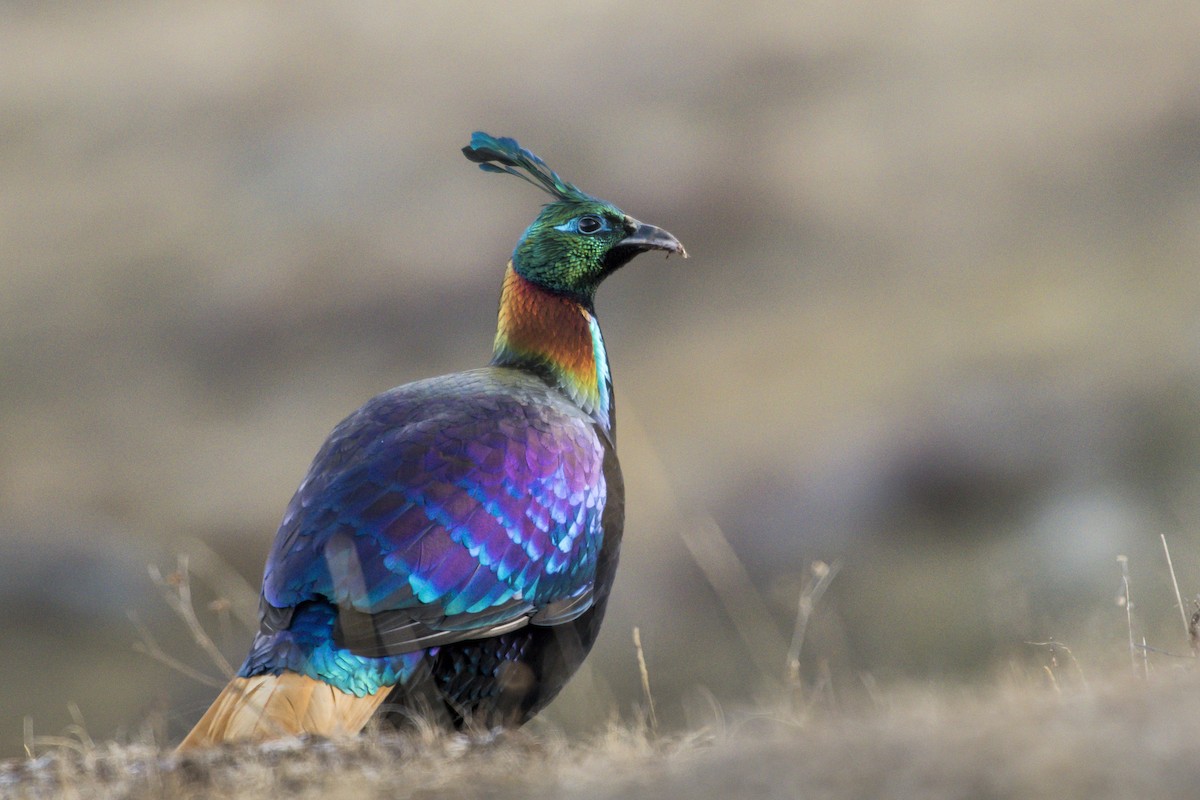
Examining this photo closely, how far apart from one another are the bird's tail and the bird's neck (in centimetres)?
217

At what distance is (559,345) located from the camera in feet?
22.0

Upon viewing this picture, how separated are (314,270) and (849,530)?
8.22m

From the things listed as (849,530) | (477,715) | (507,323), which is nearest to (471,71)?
(849,530)


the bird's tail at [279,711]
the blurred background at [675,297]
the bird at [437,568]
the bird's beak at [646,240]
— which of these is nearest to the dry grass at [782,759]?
the bird's tail at [279,711]

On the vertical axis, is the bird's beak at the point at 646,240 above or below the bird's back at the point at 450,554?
above

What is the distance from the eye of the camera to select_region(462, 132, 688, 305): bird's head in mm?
6863

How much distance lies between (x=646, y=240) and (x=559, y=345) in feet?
2.37

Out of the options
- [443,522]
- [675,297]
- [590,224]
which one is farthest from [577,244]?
[675,297]

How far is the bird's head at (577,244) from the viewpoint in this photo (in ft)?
22.5

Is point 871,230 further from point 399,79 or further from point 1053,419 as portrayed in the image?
point 399,79

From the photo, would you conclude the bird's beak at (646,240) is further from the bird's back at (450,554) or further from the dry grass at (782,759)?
the dry grass at (782,759)

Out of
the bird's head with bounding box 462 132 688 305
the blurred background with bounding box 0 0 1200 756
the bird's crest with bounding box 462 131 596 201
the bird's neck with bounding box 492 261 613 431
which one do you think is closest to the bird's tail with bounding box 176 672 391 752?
the bird's neck with bounding box 492 261 613 431

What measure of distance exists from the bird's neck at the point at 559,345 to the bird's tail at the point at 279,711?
7.12 feet

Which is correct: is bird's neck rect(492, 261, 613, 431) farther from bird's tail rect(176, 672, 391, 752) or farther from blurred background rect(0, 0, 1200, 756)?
blurred background rect(0, 0, 1200, 756)
